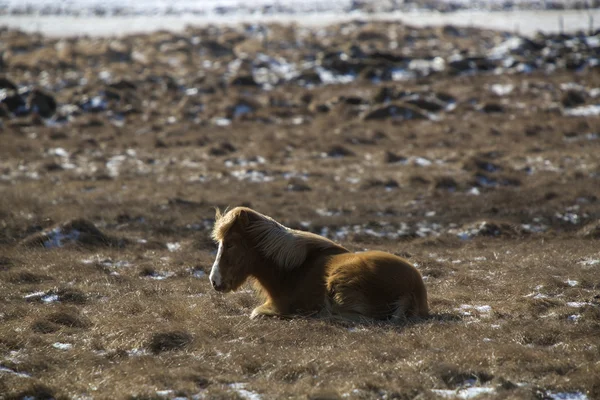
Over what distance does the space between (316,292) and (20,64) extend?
36302mm

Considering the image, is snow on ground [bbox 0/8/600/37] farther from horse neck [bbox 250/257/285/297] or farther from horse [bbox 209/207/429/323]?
horse neck [bbox 250/257/285/297]

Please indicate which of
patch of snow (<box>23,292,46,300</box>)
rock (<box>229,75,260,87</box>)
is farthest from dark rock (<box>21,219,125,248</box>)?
rock (<box>229,75,260,87</box>)

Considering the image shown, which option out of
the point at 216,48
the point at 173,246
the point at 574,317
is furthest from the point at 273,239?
the point at 216,48

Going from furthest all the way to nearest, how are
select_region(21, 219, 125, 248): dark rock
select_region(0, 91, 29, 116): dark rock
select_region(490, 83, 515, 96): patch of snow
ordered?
select_region(490, 83, 515, 96): patch of snow < select_region(0, 91, 29, 116): dark rock < select_region(21, 219, 125, 248): dark rock

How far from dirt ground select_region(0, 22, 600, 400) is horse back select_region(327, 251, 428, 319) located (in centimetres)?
30

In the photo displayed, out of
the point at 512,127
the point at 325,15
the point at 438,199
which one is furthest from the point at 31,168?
the point at 325,15

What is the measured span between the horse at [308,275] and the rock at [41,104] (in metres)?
20.6

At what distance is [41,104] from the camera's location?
87.8 ft

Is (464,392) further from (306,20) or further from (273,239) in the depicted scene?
(306,20)

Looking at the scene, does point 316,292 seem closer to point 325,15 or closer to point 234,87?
point 234,87

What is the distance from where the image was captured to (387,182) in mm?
16547

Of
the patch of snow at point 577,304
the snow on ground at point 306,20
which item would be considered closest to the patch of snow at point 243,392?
the patch of snow at point 577,304

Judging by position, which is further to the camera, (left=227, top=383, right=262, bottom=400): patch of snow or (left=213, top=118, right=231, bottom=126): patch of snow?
(left=213, top=118, right=231, bottom=126): patch of snow

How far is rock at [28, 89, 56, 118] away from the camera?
26.5 metres
